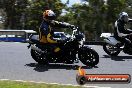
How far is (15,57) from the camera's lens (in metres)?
15.7

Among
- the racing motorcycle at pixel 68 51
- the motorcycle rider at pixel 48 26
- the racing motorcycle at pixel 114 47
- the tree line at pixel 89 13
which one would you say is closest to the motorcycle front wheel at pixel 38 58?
the racing motorcycle at pixel 68 51

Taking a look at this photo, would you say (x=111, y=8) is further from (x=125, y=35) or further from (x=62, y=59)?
(x=62, y=59)

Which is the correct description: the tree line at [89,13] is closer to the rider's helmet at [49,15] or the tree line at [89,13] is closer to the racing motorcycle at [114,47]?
the racing motorcycle at [114,47]

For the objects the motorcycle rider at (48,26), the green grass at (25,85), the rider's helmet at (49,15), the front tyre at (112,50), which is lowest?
the front tyre at (112,50)

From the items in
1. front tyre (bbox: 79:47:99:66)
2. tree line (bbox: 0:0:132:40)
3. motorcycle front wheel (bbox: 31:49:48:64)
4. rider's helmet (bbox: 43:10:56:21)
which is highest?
rider's helmet (bbox: 43:10:56:21)

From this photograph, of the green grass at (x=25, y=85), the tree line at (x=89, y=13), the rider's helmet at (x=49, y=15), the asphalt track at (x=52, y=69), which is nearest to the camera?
the green grass at (x=25, y=85)

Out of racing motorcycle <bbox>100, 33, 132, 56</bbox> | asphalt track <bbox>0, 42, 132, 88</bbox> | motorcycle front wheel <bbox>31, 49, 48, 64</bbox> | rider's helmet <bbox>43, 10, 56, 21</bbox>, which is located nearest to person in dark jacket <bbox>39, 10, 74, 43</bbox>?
rider's helmet <bbox>43, 10, 56, 21</bbox>

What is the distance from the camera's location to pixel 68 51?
44.4 feet

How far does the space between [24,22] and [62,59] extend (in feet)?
237

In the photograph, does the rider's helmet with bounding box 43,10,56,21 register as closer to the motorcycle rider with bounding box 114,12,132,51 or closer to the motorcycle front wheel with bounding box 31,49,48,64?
the motorcycle front wheel with bounding box 31,49,48,64

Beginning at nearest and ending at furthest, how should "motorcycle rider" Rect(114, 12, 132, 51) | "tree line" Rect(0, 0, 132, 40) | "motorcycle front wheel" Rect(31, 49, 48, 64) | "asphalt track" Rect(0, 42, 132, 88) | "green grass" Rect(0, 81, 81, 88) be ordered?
"green grass" Rect(0, 81, 81, 88) < "asphalt track" Rect(0, 42, 132, 88) < "motorcycle front wheel" Rect(31, 49, 48, 64) < "motorcycle rider" Rect(114, 12, 132, 51) < "tree line" Rect(0, 0, 132, 40)

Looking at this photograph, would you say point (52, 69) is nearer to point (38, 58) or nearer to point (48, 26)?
point (38, 58)

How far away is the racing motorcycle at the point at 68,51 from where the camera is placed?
43.4 feet

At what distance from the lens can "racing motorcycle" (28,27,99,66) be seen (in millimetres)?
13234
